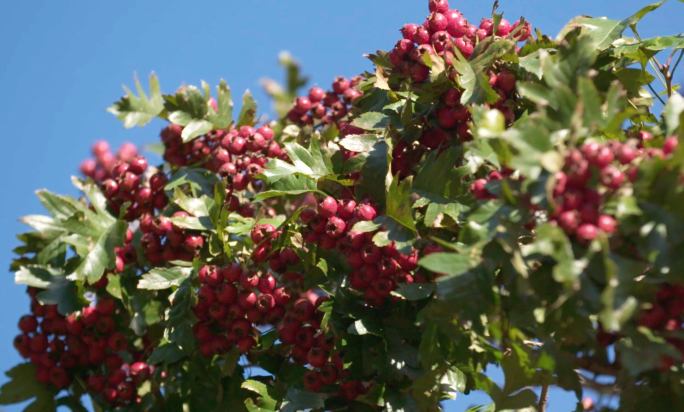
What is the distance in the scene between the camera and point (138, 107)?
2.91 meters

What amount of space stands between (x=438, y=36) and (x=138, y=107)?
1286mm

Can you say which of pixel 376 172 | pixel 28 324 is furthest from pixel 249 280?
pixel 28 324

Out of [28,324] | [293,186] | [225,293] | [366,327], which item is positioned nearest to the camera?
[366,327]

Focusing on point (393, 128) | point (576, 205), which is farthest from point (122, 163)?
point (576, 205)

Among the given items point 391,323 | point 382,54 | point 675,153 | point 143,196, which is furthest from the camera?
point 143,196

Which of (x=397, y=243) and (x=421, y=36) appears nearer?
(x=397, y=243)

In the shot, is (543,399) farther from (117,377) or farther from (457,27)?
(117,377)

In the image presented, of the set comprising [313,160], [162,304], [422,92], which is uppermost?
[422,92]

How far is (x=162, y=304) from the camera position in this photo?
101 inches

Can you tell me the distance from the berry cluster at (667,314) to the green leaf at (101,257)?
172cm

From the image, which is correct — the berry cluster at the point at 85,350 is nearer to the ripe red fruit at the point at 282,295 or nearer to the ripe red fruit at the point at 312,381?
the ripe red fruit at the point at 282,295

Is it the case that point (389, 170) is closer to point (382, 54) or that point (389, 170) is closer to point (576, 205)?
point (382, 54)

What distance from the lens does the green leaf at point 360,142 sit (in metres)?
2.10

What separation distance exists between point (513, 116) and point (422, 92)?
266 millimetres
